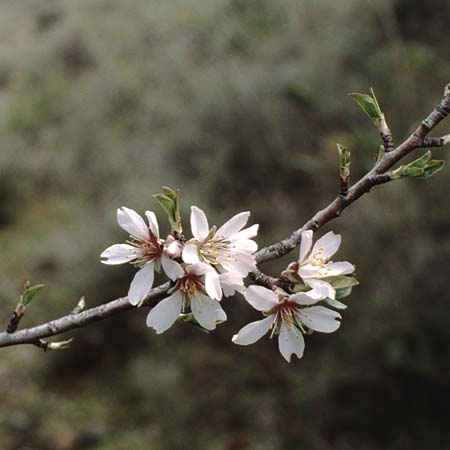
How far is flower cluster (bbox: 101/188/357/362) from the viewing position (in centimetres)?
81

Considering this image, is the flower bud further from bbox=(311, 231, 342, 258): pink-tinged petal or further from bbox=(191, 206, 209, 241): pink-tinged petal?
bbox=(311, 231, 342, 258): pink-tinged petal

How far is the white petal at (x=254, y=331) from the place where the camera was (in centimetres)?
86

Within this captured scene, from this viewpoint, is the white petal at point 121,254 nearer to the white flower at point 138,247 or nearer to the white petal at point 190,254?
the white flower at point 138,247

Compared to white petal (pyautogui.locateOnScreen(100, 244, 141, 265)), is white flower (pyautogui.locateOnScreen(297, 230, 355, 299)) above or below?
below

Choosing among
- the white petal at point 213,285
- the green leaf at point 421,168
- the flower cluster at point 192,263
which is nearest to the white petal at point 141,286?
the flower cluster at point 192,263

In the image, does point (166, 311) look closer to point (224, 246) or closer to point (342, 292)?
point (224, 246)

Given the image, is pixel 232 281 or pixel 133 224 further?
pixel 133 224

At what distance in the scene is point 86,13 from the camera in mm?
9242

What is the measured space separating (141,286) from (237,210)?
11.1 ft

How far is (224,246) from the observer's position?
875mm

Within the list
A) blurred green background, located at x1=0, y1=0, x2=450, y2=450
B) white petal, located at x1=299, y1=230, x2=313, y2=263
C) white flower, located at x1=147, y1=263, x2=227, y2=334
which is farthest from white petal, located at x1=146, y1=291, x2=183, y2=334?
blurred green background, located at x1=0, y1=0, x2=450, y2=450

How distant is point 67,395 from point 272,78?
3.27 m

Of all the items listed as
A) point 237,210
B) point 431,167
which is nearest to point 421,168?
point 431,167

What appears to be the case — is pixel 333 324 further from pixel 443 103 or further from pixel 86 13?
pixel 86 13
